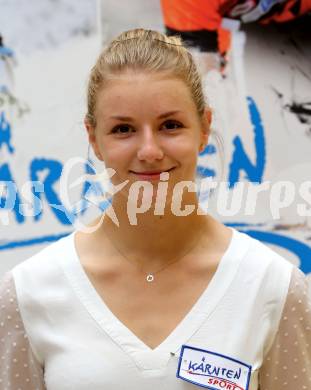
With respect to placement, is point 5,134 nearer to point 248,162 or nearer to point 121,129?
point 248,162

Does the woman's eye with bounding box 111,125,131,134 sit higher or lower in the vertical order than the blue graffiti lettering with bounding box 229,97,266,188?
higher

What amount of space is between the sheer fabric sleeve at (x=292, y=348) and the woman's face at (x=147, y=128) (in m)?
0.25

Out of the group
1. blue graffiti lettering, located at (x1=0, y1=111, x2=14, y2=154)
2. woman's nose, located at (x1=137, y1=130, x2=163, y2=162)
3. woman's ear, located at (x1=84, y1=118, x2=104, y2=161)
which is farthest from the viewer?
blue graffiti lettering, located at (x1=0, y1=111, x2=14, y2=154)

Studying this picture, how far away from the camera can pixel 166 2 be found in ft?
6.24

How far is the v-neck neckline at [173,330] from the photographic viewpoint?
0.94m

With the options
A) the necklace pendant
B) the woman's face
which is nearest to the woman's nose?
the woman's face

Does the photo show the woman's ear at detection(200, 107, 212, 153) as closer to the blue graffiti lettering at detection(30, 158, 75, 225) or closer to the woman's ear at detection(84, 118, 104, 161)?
the woman's ear at detection(84, 118, 104, 161)

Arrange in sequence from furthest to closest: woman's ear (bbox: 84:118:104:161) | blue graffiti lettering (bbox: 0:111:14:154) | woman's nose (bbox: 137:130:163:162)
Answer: blue graffiti lettering (bbox: 0:111:14:154) < woman's ear (bbox: 84:118:104:161) < woman's nose (bbox: 137:130:163:162)

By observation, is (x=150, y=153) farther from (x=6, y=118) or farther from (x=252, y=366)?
(x=6, y=118)

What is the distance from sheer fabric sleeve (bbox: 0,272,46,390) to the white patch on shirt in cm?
24

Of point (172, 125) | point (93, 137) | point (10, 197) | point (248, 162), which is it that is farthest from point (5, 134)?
point (172, 125)

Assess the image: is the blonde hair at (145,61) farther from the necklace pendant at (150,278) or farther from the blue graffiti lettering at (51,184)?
the blue graffiti lettering at (51,184)

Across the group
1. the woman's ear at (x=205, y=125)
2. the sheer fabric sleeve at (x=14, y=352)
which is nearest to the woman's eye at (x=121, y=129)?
the woman's ear at (x=205, y=125)

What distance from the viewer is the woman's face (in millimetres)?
937
